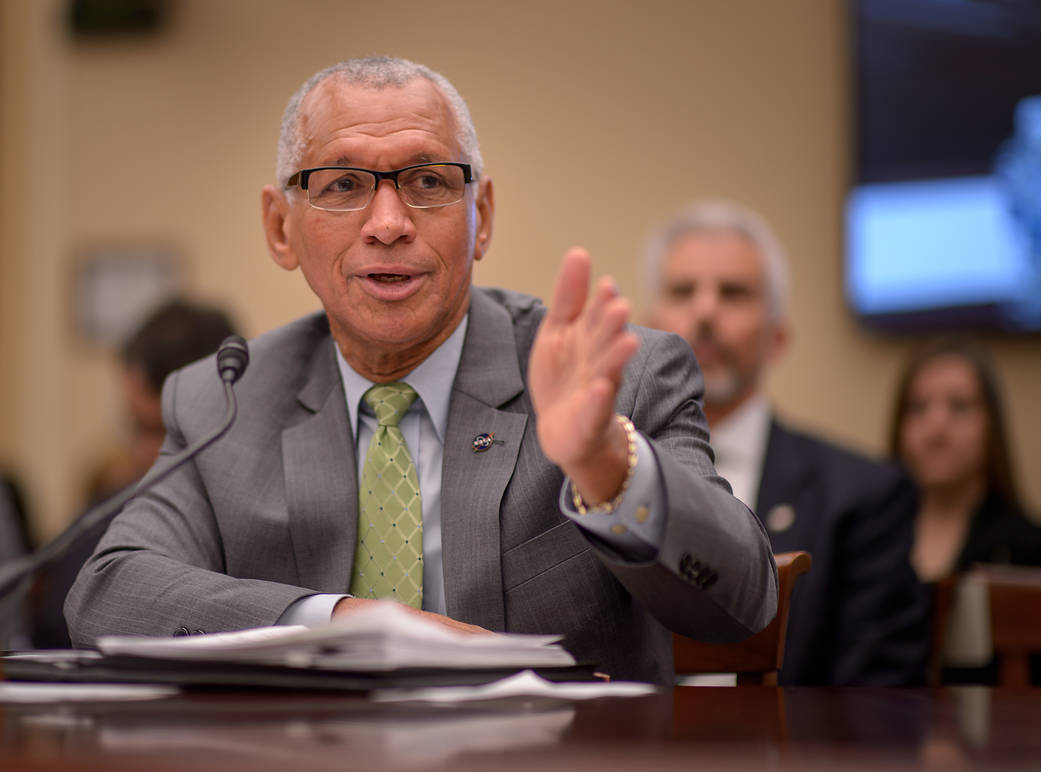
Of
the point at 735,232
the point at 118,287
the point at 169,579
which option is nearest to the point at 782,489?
the point at 735,232

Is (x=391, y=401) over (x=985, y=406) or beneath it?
over

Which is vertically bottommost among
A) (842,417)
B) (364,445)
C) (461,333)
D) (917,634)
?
(917,634)

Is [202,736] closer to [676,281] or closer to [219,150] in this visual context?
[676,281]

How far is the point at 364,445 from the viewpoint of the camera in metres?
1.49

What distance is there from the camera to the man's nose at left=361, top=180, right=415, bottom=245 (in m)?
1.41

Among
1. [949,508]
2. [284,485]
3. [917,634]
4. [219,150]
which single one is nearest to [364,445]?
[284,485]

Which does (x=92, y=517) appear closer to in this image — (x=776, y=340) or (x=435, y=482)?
(x=435, y=482)

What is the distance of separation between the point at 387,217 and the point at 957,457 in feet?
6.97

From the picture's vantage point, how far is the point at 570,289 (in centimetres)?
106

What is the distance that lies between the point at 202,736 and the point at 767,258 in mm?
2276

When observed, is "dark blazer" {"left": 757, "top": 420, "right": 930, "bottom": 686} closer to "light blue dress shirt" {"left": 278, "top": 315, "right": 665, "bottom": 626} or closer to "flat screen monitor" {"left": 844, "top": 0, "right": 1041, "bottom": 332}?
"light blue dress shirt" {"left": 278, "top": 315, "right": 665, "bottom": 626}

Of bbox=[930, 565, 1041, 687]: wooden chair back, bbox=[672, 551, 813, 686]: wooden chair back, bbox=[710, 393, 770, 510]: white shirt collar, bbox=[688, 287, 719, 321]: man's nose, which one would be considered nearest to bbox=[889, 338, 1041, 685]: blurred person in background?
bbox=[710, 393, 770, 510]: white shirt collar

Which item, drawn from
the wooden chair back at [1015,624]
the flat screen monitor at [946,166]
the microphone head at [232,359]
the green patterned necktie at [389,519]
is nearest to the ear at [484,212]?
the green patterned necktie at [389,519]

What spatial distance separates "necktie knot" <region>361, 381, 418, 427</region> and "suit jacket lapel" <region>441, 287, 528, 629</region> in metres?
0.06
